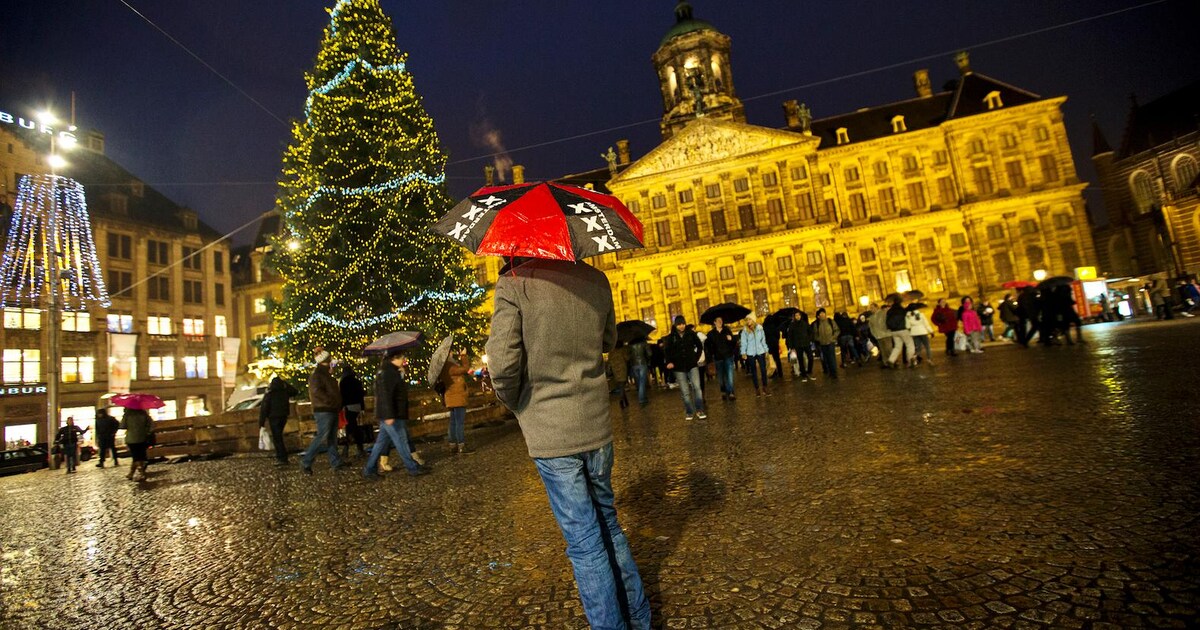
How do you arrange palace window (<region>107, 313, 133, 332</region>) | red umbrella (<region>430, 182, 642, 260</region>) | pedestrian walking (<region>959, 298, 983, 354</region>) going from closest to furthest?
red umbrella (<region>430, 182, 642, 260</region>) < pedestrian walking (<region>959, 298, 983, 354</region>) < palace window (<region>107, 313, 133, 332</region>)

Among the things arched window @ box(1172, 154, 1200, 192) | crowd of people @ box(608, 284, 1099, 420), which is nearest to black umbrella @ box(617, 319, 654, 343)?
crowd of people @ box(608, 284, 1099, 420)

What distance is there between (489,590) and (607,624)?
1.06 m

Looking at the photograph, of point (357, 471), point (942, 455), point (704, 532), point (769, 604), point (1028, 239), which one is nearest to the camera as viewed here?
point (769, 604)

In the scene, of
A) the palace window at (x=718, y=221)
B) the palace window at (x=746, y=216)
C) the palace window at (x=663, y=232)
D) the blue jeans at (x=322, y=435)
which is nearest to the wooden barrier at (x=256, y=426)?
the blue jeans at (x=322, y=435)

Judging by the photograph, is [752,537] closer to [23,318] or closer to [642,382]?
[642,382]

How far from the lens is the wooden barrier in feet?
37.6

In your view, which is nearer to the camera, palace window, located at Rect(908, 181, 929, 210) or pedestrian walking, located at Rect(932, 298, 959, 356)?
pedestrian walking, located at Rect(932, 298, 959, 356)

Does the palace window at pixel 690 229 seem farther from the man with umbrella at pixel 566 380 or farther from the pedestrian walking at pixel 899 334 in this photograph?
the man with umbrella at pixel 566 380

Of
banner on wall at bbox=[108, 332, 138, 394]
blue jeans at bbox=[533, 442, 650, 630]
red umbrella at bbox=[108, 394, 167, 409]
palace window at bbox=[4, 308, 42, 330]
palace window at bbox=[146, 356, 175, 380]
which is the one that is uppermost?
palace window at bbox=[4, 308, 42, 330]

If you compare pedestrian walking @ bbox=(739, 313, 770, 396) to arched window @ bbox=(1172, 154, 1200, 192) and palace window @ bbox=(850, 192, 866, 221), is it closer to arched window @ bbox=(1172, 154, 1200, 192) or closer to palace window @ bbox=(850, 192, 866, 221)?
palace window @ bbox=(850, 192, 866, 221)

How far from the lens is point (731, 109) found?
5044cm

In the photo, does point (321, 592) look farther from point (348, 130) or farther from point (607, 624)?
point (348, 130)

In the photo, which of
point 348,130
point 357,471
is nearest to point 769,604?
point 357,471

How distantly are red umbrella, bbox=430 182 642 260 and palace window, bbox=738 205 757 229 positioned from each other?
45602 mm
